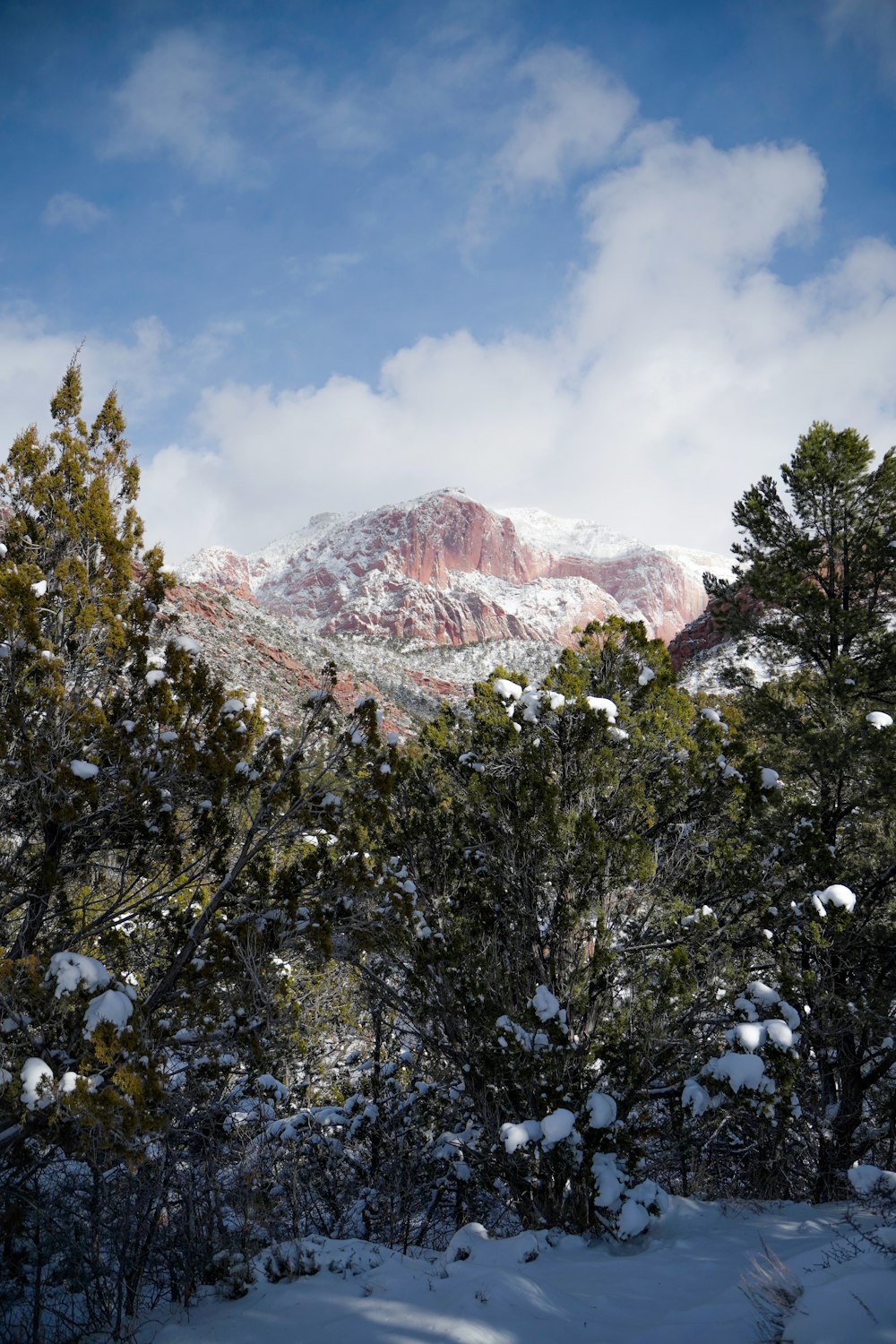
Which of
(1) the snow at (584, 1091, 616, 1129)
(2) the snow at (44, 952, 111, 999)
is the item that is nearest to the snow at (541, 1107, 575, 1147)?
(1) the snow at (584, 1091, 616, 1129)

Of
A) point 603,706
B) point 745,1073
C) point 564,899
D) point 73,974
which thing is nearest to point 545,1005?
point 564,899

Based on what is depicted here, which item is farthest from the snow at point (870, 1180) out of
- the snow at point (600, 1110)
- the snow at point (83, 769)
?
the snow at point (83, 769)

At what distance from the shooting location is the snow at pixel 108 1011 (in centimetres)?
321

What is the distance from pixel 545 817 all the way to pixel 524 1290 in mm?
2817

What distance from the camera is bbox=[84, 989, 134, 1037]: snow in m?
3.21

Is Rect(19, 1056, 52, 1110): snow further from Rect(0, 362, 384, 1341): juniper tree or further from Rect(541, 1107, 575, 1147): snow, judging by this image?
Rect(541, 1107, 575, 1147): snow

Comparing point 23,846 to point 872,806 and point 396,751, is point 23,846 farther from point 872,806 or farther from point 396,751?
point 872,806

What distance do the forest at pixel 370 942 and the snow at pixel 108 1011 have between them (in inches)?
0.6

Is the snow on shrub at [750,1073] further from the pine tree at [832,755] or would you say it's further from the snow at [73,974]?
the snow at [73,974]

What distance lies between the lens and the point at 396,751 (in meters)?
5.89

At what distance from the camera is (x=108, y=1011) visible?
10.7ft

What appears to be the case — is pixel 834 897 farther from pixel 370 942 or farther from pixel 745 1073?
pixel 370 942

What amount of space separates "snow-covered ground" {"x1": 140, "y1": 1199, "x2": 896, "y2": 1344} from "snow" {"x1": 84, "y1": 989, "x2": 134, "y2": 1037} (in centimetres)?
174

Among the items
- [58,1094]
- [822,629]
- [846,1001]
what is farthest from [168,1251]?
[822,629]
